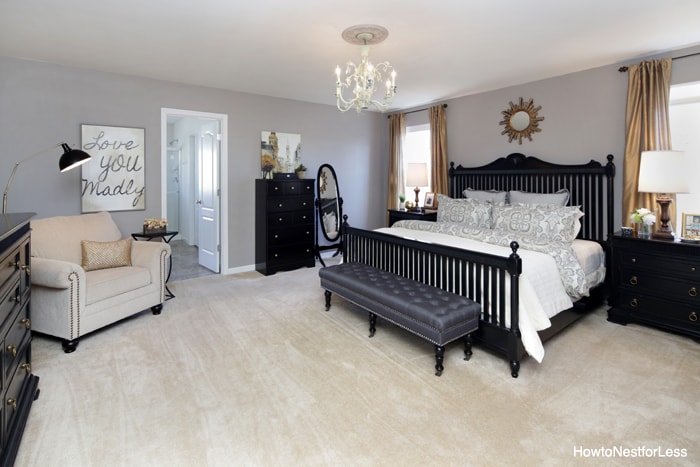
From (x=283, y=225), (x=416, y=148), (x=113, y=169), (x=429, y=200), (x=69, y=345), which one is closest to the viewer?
(x=69, y=345)

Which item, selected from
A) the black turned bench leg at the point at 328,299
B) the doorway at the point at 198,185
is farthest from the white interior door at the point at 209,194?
the black turned bench leg at the point at 328,299

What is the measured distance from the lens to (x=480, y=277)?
2.84 metres

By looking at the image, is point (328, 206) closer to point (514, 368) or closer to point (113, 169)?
point (113, 169)

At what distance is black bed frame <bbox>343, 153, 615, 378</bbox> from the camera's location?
8.73ft

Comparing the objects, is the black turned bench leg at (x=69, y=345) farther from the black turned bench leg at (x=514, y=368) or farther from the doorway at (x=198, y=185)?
the black turned bench leg at (x=514, y=368)

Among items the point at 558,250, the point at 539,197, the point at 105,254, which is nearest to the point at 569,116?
the point at 539,197

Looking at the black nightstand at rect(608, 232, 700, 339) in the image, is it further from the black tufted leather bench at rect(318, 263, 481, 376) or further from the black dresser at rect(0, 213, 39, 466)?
the black dresser at rect(0, 213, 39, 466)

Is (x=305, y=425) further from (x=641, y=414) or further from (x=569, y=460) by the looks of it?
(x=641, y=414)

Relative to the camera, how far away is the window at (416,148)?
21.1ft

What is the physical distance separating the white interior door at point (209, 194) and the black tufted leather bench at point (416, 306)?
2.70m

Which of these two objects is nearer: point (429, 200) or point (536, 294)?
point (536, 294)

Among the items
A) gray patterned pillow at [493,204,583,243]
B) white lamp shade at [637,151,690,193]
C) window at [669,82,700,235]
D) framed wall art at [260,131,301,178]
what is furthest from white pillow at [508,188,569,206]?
framed wall art at [260,131,301,178]

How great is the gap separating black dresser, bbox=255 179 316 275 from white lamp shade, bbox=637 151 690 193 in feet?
13.0

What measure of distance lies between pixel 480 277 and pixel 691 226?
2077mm
